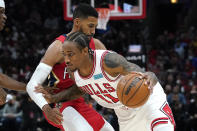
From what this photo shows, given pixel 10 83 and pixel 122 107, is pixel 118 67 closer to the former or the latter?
pixel 122 107

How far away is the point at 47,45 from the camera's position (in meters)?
15.5

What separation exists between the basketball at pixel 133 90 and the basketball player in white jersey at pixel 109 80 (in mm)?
195

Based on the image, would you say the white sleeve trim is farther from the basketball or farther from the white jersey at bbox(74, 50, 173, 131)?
the basketball

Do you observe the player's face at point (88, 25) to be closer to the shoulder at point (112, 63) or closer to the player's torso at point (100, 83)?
the player's torso at point (100, 83)

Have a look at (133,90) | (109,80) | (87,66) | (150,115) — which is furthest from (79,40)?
(150,115)

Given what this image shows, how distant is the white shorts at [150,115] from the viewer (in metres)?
3.91

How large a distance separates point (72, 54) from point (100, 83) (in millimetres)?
423

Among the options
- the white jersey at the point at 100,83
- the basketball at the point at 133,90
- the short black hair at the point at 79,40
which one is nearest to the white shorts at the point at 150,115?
the white jersey at the point at 100,83

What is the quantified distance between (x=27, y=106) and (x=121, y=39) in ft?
17.8

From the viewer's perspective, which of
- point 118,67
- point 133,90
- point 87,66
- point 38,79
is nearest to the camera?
point 133,90

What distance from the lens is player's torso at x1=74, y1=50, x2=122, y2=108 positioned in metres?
4.02

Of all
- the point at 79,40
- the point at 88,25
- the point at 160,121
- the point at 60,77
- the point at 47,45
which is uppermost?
the point at 88,25

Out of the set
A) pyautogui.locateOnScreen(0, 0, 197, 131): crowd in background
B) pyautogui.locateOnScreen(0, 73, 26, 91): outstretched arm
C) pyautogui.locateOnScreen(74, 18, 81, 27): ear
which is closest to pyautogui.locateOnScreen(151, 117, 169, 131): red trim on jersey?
pyautogui.locateOnScreen(74, 18, 81, 27): ear

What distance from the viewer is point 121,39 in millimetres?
14359
